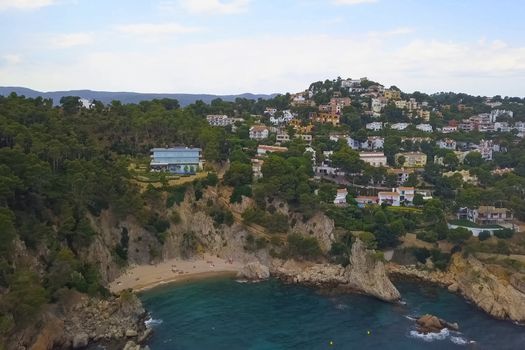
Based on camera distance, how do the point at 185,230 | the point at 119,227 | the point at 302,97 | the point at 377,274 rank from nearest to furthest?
the point at 377,274
the point at 119,227
the point at 185,230
the point at 302,97

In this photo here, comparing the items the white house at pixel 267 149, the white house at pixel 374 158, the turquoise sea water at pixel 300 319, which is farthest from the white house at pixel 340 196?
the turquoise sea water at pixel 300 319

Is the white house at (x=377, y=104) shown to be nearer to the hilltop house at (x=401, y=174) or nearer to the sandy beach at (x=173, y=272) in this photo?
the hilltop house at (x=401, y=174)

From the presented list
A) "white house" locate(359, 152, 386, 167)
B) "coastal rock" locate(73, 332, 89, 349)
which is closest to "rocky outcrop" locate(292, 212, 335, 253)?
"white house" locate(359, 152, 386, 167)

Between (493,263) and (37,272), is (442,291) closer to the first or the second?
(493,263)

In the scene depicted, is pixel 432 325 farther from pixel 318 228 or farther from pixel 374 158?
pixel 374 158

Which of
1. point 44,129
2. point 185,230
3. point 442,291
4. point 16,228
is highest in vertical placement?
point 44,129

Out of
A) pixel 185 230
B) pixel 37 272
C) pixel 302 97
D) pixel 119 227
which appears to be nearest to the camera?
pixel 37 272

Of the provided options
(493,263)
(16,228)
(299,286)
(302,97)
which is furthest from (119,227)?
(302,97)

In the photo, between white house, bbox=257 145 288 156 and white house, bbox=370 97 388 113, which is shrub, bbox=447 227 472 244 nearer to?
white house, bbox=257 145 288 156
